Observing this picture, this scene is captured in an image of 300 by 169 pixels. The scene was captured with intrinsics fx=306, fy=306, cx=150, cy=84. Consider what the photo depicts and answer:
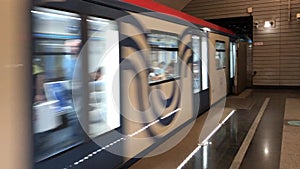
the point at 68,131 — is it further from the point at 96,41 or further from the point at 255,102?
the point at 255,102

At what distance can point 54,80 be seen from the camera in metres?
2.57

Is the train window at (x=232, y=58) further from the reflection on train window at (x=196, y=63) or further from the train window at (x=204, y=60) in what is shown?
the reflection on train window at (x=196, y=63)

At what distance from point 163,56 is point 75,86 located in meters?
2.14

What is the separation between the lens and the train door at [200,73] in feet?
20.6

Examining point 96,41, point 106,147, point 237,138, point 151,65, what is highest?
point 96,41

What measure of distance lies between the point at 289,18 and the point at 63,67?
35.3 feet

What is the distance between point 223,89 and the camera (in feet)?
29.8

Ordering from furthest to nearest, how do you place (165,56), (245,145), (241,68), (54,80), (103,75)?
(241,68) < (165,56) < (245,145) < (103,75) < (54,80)

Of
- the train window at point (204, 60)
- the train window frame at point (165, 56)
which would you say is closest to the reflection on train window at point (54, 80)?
the train window frame at point (165, 56)

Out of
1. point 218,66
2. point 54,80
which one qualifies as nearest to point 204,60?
point 218,66

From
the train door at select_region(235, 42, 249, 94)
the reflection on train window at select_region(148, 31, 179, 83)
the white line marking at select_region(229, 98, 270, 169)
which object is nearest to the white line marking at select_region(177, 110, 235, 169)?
the white line marking at select_region(229, 98, 270, 169)

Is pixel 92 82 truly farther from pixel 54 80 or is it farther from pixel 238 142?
pixel 238 142

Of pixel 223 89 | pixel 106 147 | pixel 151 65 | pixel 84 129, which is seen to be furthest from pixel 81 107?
pixel 223 89

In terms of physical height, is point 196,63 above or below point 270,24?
below
